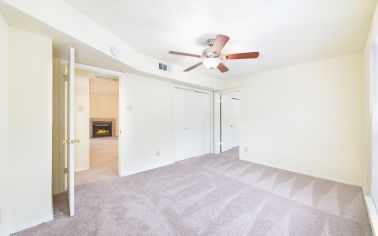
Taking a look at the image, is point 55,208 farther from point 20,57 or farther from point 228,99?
point 228,99

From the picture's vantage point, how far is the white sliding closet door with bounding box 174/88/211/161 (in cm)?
412

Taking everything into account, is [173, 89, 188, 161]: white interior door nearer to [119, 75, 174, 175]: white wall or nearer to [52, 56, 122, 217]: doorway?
[119, 75, 174, 175]: white wall

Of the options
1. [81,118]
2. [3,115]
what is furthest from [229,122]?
[3,115]

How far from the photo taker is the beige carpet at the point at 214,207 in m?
1.61

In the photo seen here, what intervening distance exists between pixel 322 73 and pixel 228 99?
268cm

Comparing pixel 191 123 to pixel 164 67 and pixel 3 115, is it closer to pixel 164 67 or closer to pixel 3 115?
pixel 164 67

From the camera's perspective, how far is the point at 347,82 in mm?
2730

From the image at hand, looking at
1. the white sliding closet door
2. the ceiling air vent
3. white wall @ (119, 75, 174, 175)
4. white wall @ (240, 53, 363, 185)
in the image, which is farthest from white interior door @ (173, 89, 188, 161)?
white wall @ (240, 53, 363, 185)

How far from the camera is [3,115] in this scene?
1.42 meters

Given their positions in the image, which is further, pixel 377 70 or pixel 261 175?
pixel 261 175

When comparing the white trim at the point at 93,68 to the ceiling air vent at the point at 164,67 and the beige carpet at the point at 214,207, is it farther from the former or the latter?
the beige carpet at the point at 214,207

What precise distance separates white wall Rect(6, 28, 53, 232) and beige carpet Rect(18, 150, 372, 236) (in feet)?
0.78

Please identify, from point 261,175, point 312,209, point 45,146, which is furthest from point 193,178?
point 45,146

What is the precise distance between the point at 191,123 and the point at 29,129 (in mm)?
3346
